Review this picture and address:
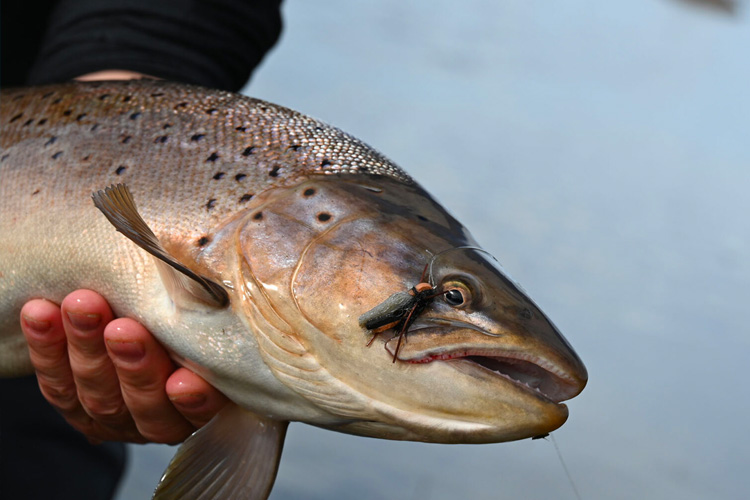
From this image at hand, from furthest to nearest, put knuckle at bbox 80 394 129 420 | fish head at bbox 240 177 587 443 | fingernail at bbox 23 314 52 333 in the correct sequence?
knuckle at bbox 80 394 129 420, fingernail at bbox 23 314 52 333, fish head at bbox 240 177 587 443

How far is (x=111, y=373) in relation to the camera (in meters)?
1.69

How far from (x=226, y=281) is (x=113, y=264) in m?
0.28

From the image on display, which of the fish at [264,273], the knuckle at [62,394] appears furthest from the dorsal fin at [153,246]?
the knuckle at [62,394]

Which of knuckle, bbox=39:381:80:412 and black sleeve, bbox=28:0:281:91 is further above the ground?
black sleeve, bbox=28:0:281:91

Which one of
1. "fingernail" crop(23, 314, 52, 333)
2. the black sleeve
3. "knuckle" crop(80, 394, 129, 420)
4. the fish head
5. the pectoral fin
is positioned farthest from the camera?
the black sleeve

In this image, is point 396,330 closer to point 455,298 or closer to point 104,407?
point 455,298

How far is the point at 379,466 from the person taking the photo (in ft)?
12.9

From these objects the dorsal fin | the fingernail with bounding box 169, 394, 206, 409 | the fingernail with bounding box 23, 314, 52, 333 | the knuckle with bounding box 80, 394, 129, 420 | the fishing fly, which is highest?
the fishing fly

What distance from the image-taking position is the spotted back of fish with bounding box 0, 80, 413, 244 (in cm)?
155

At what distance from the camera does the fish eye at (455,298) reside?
133 centimetres

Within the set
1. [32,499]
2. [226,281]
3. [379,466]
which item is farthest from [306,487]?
[226,281]

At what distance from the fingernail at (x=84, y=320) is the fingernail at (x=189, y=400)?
0.73 feet

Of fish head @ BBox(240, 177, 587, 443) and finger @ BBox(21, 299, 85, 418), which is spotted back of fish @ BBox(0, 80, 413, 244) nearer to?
fish head @ BBox(240, 177, 587, 443)

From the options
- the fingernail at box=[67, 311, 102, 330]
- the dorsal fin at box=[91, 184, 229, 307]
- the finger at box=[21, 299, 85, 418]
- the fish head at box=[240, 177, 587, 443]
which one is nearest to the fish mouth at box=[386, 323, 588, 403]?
the fish head at box=[240, 177, 587, 443]
